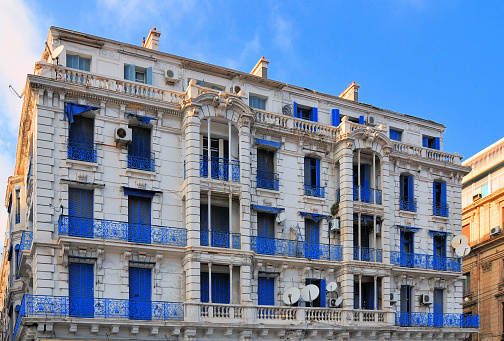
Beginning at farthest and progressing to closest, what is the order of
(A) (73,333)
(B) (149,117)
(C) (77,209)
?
(B) (149,117), (C) (77,209), (A) (73,333)

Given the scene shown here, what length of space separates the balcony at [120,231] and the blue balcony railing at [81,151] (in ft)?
9.40

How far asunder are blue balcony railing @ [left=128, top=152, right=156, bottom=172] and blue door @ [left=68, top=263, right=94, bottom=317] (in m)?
5.16

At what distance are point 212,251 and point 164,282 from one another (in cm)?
265

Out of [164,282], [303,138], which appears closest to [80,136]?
[164,282]

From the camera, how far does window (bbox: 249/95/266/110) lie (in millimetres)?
36956

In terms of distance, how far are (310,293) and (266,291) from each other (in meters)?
2.24

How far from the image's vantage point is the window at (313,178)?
3622 centimetres

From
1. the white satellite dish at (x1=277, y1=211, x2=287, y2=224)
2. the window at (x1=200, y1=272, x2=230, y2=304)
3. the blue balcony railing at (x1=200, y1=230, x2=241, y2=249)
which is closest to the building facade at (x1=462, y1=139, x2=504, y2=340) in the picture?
the white satellite dish at (x1=277, y1=211, x2=287, y2=224)

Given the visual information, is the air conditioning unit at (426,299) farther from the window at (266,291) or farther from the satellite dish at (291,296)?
the window at (266,291)

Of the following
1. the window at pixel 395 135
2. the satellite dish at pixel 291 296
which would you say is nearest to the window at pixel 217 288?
the satellite dish at pixel 291 296

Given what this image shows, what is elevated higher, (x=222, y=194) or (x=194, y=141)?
(x=194, y=141)

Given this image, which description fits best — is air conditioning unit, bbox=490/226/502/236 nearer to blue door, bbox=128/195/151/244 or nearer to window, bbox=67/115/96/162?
blue door, bbox=128/195/151/244

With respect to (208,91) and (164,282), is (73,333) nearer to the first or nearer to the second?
(164,282)

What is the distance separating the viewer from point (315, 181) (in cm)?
3675
